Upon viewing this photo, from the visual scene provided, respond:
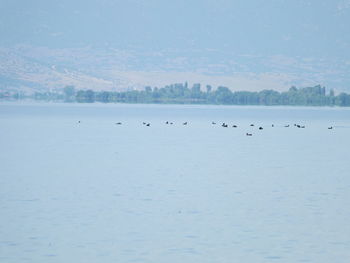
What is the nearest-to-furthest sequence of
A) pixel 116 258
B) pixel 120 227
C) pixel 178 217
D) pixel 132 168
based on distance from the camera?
pixel 116 258, pixel 120 227, pixel 178 217, pixel 132 168

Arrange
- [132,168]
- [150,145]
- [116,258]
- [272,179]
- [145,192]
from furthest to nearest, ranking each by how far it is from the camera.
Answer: [150,145] → [132,168] → [272,179] → [145,192] → [116,258]

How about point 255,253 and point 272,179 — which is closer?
point 255,253

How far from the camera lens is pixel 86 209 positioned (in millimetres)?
30375

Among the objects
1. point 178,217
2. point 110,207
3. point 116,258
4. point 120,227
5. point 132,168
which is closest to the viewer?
point 116,258

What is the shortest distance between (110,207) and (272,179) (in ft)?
38.4

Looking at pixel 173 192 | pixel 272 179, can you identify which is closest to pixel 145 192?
pixel 173 192

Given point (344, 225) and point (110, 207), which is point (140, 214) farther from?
point (344, 225)

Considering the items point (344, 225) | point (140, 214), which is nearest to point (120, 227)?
point (140, 214)

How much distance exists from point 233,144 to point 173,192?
32.8m

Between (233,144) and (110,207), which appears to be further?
(233,144)

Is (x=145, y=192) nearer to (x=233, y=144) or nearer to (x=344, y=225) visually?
(x=344, y=225)

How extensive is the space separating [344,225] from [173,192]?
902 centimetres

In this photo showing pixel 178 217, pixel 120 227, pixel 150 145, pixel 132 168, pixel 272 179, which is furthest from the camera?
pixel 150 145

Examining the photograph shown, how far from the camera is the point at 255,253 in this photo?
78.3ft
